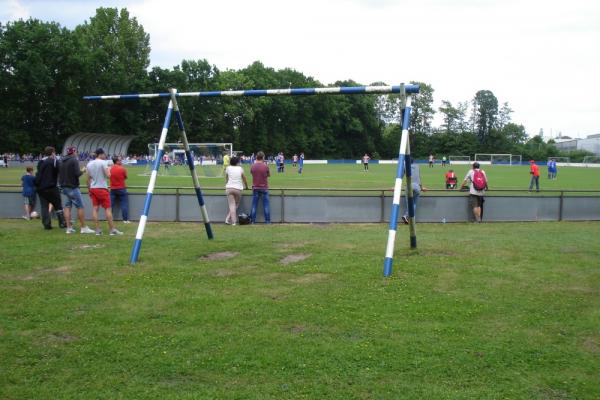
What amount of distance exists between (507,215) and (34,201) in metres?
13.5

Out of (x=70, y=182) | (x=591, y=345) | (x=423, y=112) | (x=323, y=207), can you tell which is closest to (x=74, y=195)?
(x=70, y=182)

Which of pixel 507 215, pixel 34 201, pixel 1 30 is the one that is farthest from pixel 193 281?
pixel 1 30

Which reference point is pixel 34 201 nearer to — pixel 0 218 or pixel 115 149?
pixel 0 218

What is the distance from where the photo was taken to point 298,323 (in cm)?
604

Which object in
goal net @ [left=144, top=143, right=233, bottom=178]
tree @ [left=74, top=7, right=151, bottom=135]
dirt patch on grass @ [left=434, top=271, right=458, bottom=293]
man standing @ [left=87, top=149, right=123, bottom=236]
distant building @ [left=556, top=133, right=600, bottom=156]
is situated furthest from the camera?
distant building @ [left=556, top=133, right=600, bottom=156]

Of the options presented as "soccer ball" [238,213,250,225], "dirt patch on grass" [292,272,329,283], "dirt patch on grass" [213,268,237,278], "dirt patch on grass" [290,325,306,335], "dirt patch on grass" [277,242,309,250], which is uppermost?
"soccer ball" [238,213,250,225]

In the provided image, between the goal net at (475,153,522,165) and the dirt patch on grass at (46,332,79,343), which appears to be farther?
the goal net at (475,153,522,165)

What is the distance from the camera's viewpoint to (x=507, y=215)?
1572cm

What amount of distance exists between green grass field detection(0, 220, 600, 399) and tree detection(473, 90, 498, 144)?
11228 centimetres

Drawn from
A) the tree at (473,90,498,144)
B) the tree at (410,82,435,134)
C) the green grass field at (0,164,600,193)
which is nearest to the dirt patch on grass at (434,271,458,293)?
the green grass field at (0,164,600,193)

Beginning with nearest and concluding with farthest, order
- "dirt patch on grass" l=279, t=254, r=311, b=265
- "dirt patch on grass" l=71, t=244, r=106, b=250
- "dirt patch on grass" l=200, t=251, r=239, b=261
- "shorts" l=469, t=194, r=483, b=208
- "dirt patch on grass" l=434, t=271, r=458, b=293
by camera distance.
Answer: "dirt patch on grass" l=434, t=271, r=458, b=293 → "dirt patch on grass" l=279, t=254, r=311, b=265 → "dirt patch on grass" l=200, t=251, r=239, b=261 → "dirt patch on grass" l=71, t=244, r=106, b=250 → "shorts" l=469, t=194, r=483, b=208

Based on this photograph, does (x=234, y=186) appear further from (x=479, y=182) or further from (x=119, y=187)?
(x=479, y=182)

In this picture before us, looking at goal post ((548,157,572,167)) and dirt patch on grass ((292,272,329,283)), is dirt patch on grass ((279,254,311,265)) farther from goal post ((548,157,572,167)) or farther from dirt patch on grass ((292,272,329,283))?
goal post ((548,157,572,167))

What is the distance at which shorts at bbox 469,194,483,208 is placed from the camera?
15164 mm
